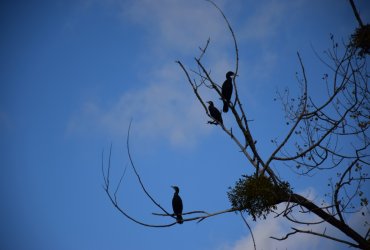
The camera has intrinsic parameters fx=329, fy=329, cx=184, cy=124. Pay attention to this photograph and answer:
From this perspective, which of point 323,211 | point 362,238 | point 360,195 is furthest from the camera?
point 360,195

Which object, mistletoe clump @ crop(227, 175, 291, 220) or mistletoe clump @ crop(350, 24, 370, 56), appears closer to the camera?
mistletoe clump @ crop(227, 175, 291, 220)

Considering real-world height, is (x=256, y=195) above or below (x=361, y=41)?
below

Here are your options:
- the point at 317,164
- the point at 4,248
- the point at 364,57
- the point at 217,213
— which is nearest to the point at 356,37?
the point at 364,57

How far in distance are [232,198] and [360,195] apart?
4.92 ft

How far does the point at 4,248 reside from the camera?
65188mm

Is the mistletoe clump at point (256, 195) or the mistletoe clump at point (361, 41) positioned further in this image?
the mistletoe clump at point (361, 41)

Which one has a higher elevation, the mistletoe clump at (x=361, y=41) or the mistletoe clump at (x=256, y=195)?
the mistletoe clump at (x=361, y=41)

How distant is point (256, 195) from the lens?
13.0ft

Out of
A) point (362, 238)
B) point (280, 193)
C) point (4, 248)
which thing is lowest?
point (362, 238)

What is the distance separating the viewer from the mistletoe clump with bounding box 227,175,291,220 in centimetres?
378

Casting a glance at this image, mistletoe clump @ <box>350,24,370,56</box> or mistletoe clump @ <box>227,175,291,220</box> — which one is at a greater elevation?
mistletoe clump @ <box>350,24,370,56</box>

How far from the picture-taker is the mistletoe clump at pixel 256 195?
3.78m

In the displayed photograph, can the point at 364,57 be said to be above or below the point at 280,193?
above

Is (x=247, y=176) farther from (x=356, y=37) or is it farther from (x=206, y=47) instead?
(x=356, y=37)
